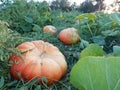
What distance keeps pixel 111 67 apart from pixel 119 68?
34mm

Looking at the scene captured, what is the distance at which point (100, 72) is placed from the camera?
1.32m

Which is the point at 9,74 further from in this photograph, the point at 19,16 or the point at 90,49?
the point at 19,16

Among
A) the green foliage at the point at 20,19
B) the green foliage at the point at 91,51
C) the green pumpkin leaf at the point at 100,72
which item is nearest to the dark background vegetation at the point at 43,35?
the green foliage at the point at 20,19

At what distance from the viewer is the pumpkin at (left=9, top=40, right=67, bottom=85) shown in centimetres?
185

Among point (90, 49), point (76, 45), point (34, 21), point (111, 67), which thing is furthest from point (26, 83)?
point (34, 21)

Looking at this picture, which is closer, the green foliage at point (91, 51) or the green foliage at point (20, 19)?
the green foliage at point (91, 51)

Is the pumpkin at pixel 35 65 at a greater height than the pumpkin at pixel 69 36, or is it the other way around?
the pumpkin at pixel 35 65

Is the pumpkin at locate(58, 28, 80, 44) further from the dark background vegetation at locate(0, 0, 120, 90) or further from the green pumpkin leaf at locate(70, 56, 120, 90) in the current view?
the green pumpkin leaf at locate(70, 56, 120, 90)

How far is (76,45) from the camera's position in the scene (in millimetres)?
2676

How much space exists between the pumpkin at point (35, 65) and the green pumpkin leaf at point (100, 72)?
0.50 metres

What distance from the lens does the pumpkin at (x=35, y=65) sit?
1.85 m

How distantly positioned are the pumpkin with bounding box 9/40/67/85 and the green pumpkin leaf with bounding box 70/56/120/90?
50cm

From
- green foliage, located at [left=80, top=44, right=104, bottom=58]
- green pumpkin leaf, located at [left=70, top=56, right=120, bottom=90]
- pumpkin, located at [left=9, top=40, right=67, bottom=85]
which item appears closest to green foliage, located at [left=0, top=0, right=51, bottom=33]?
pumpkin, located at [left=9, top=40, right=67, bottom=85]

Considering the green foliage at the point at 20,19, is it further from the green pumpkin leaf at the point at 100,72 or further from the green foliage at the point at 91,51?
the green pumpkin leaf at the point at 100,72
